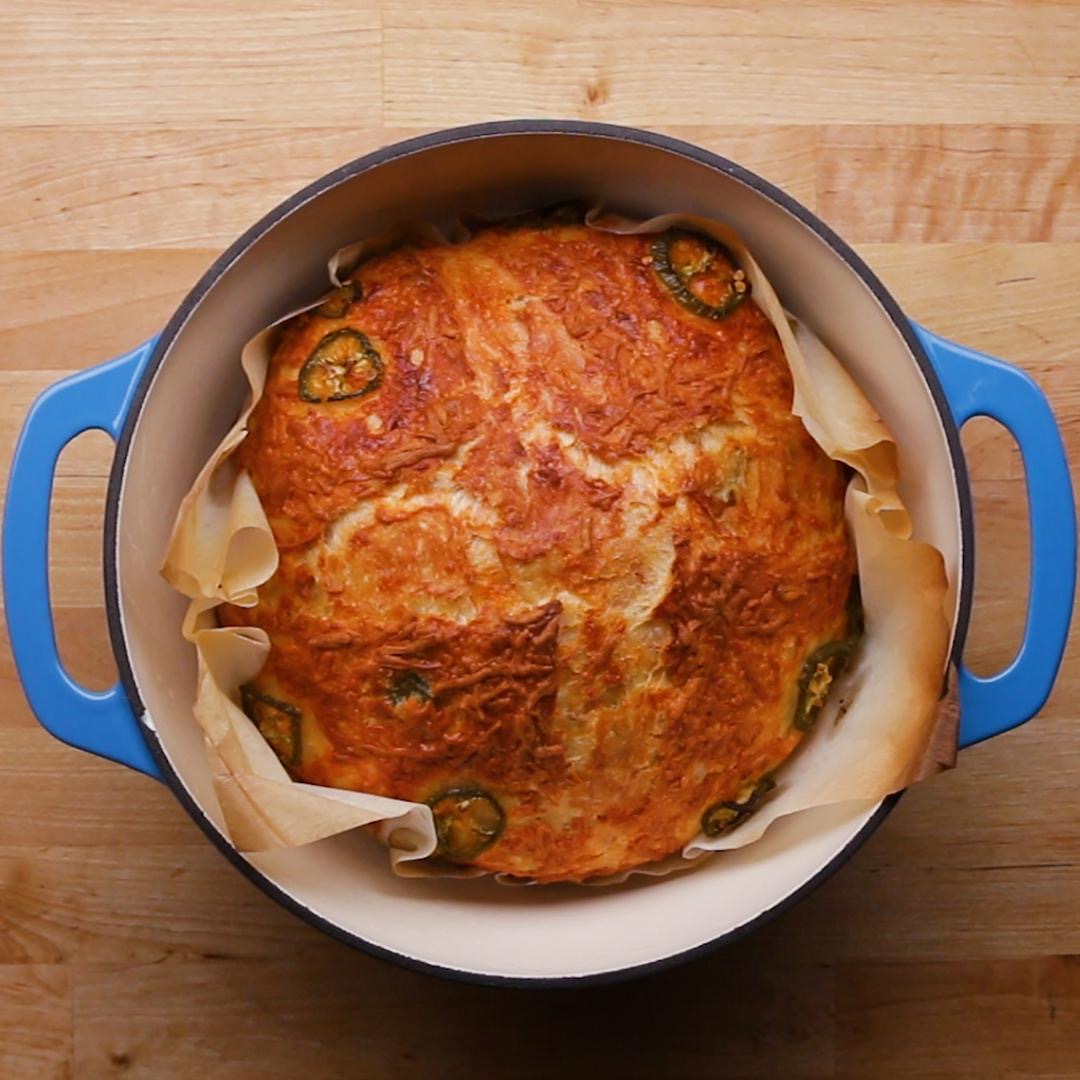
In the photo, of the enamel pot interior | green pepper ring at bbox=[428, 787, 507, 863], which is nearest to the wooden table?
the enamel pot interior

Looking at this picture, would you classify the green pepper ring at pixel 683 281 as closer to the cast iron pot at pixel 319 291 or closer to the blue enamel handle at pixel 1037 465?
the cast iron pot at pixel 319 291

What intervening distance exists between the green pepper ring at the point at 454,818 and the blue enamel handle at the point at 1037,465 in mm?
453

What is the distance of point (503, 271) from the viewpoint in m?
1.41

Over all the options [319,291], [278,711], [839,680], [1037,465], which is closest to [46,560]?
[278,711]

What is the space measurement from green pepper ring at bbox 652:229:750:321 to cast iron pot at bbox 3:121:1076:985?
0.03 metres

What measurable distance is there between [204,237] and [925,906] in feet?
3.61

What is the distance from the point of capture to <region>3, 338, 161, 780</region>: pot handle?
134 cm

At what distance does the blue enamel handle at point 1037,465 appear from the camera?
4.39 ft

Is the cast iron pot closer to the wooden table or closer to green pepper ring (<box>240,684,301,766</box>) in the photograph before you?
green pepper ring (<box>240,684,301,766</box>)

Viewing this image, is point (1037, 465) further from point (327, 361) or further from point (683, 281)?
point (327, 361)

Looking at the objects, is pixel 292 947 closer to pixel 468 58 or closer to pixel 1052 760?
pixel 1052 760

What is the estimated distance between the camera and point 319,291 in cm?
147

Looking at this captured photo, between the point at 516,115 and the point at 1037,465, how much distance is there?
26.0 inches

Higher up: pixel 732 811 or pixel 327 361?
pixel 327 361
